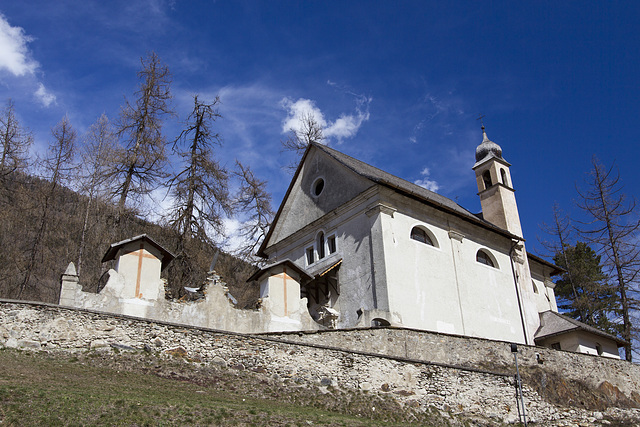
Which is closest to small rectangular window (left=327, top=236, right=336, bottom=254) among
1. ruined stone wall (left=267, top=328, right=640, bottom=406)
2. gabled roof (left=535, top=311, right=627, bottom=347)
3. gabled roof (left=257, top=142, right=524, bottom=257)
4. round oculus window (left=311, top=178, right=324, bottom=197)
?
round oculus window (left=311, top=178, right=324, bottom=197)

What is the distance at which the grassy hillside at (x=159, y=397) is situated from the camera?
34.0 ft

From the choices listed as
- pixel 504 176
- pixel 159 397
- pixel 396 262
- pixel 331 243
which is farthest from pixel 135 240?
pixel 504 176

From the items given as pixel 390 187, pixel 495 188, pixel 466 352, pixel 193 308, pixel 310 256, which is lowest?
pixel 466 352

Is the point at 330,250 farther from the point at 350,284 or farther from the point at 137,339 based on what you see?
the point at 137,339

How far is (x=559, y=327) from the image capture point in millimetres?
29125

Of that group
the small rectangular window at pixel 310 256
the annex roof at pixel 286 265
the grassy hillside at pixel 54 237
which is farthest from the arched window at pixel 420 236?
the grassy hillside at pixel 54 237

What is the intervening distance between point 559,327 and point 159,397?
2352 cm

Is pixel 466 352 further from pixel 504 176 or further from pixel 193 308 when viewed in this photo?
pixel 504 176

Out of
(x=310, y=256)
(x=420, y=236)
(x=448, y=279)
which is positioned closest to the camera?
(x=448, y=279)

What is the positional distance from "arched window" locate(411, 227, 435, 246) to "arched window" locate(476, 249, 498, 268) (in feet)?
12.6

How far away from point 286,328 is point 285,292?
1.56 metres

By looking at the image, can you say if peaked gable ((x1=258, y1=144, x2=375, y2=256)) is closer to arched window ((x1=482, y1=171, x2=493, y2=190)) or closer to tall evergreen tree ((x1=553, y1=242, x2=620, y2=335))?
arched window ((x1=482, y1=171, x2=493, y2=190))

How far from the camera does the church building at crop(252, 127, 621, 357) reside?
23.6 meters

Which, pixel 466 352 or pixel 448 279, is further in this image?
pixel 448 279
